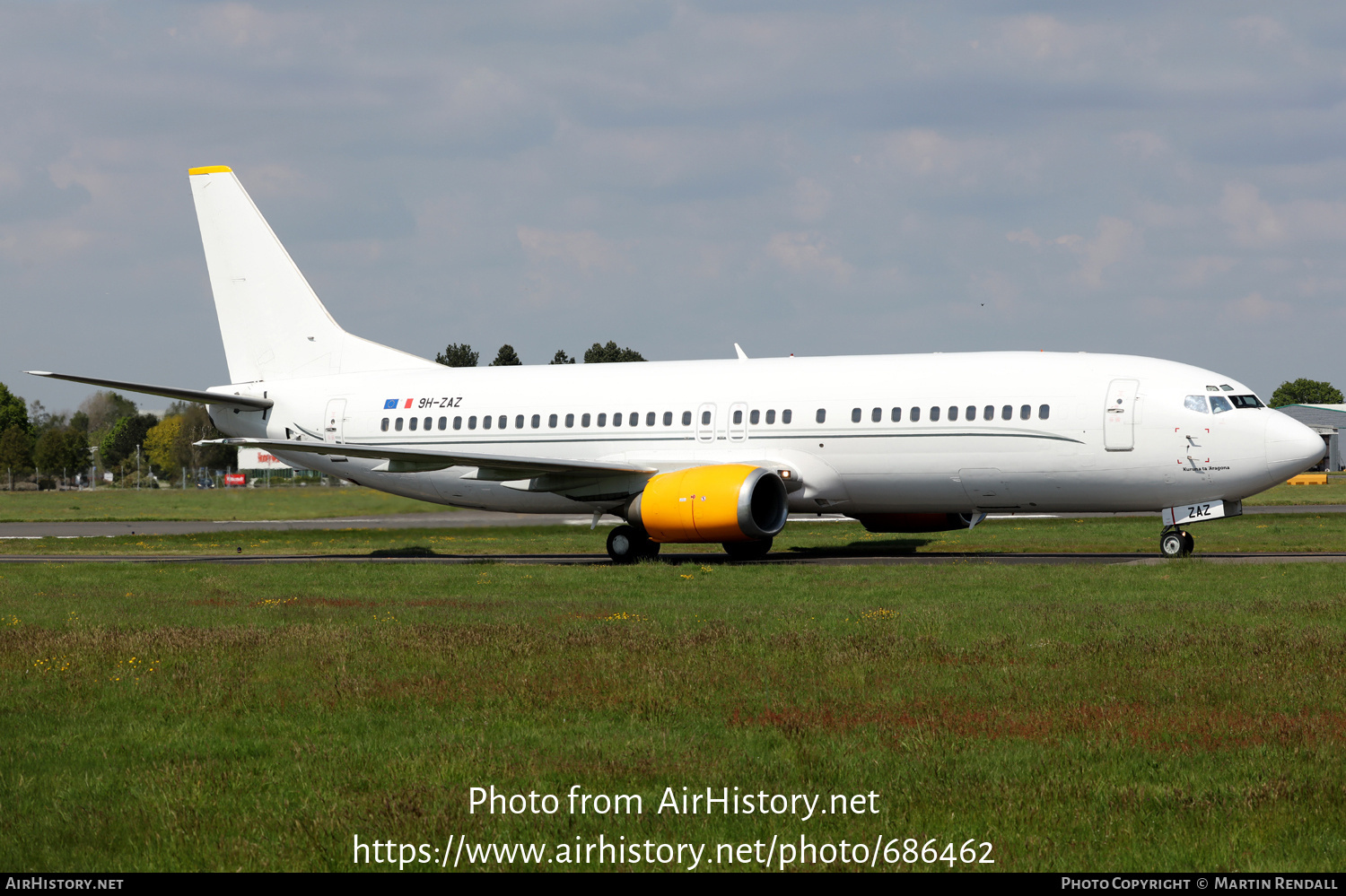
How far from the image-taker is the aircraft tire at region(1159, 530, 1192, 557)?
951 inches

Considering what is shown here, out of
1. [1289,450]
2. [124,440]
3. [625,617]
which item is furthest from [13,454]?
[1289,450]

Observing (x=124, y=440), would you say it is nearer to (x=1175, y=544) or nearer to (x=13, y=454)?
(x=13, y=454)

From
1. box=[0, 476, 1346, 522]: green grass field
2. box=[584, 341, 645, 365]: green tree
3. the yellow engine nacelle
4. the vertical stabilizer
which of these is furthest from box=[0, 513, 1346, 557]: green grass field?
box=[584, 341, 645, 365]: green tree

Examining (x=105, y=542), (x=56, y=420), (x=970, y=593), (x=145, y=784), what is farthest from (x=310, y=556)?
(x=56, y=420)

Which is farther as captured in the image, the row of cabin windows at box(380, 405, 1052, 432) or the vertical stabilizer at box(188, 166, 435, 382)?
the vertical stabilizer at box(188, 166, 435, 382)

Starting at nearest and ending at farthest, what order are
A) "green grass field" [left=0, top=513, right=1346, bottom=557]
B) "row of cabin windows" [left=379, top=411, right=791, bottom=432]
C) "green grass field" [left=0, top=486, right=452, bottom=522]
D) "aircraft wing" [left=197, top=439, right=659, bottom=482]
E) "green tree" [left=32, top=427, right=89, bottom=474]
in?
"aircraft wing" [left=197, top=439, right=659, bottom=482] < "row of cabin windows" [left=379, top=411, right=791, bottom=432] < "green grass field" [left=0, top=513, right=1346, bottom=557] < "green grass field" [left=0, top=486, right=452, bottom=522] < "green tree" [left=32, top=427, right=89, bottom=474]

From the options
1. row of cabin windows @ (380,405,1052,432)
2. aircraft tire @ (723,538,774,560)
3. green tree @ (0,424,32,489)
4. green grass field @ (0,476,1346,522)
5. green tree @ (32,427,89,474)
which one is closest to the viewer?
row of cabin windows @ (380,405,1052,432)

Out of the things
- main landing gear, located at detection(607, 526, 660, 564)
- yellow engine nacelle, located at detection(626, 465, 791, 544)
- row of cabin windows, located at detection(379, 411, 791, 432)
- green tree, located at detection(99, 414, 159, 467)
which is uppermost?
green tree, located at detection(99, 414, 159, 467)

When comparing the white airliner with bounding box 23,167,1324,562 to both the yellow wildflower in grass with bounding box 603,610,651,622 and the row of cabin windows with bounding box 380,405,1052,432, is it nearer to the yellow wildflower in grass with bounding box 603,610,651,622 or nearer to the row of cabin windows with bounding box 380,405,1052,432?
the row of cabin windows with bounding box 380,405,1052,432

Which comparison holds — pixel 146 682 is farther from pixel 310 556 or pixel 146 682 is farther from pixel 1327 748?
pixel 310 556

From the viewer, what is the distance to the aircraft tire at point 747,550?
90.1ft

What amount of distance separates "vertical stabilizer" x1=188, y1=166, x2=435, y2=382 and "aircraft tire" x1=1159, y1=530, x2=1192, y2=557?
59.5ft

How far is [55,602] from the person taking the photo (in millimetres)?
18344

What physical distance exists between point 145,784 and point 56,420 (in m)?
208
